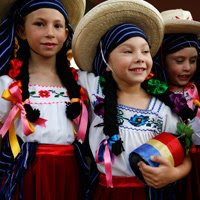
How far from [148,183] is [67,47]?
101 cm

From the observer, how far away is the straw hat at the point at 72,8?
7.75 feet

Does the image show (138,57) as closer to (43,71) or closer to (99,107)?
(99,107)

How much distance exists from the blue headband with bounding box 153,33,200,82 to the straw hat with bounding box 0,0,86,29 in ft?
1.90

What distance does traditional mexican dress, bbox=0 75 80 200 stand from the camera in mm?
2109

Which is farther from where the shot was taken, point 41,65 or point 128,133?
point 41,65

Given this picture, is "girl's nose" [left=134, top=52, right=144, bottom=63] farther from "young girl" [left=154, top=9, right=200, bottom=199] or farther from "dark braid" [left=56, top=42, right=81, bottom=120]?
"young girl" [left=154, top=9, right=200, bottom=199]

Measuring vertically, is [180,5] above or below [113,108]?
above

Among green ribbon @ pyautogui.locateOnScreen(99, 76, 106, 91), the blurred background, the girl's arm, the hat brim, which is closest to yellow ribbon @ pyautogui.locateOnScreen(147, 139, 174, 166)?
the girl's arm

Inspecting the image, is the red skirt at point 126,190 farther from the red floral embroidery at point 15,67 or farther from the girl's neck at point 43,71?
the red floral embroidery at point 15,67

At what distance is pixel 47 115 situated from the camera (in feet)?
7.08

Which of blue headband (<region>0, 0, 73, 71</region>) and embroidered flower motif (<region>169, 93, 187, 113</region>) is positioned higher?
blue headband (<region>0, 0, 73, 71</region>)

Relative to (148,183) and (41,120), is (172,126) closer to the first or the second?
(148,183)

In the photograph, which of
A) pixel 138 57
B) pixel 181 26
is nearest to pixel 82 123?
pixel 138 57

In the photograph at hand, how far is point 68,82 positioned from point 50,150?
16.5 inches
